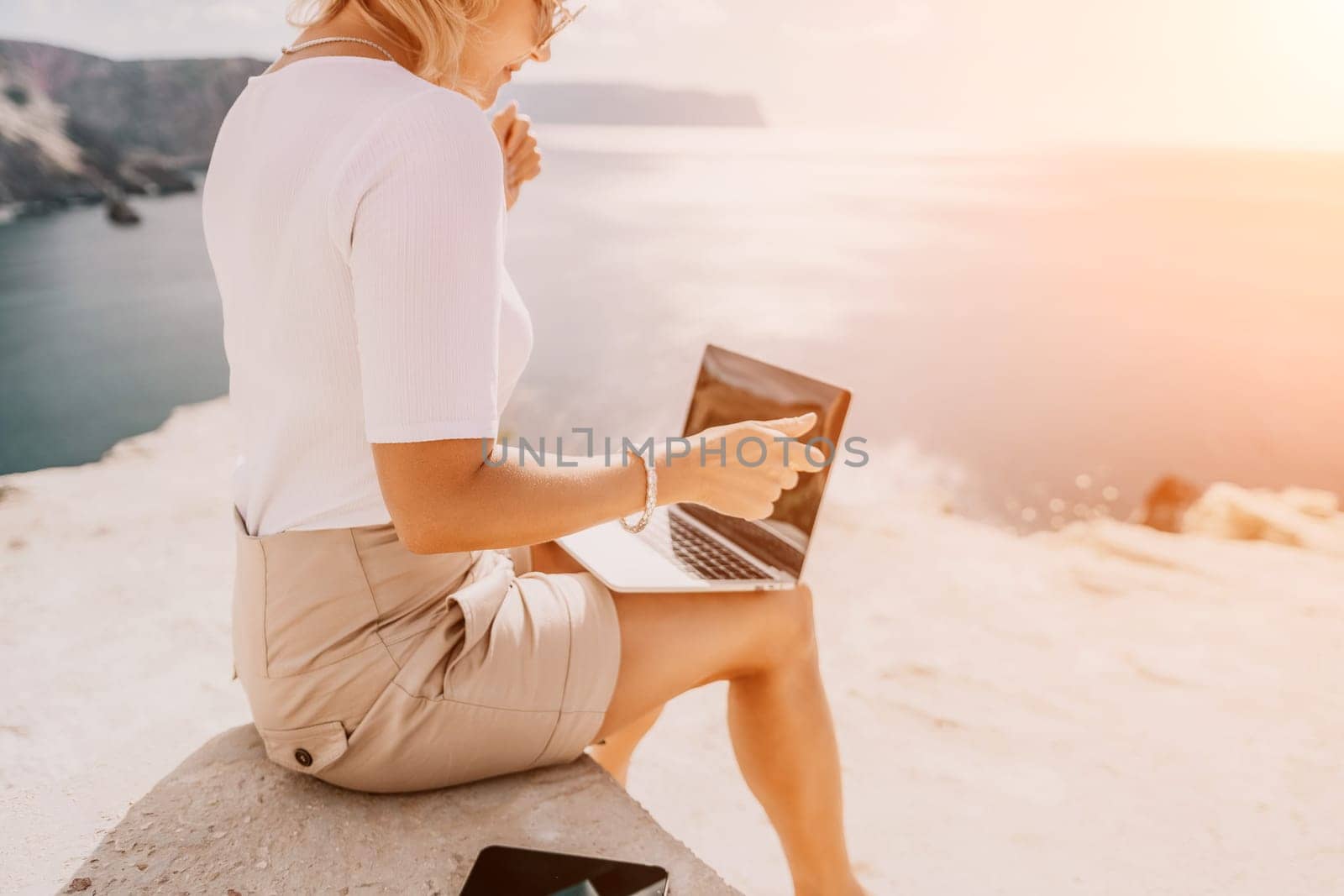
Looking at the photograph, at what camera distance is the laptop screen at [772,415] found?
3.92 feet

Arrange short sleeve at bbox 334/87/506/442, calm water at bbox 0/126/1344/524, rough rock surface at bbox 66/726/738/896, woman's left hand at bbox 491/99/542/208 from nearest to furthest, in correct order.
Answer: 1. short sleeve at bbox 334/87/506/442
2. rough rock surface at bbox 66/726/738/896
3. woman's left hand at bbox 491/99/542/208
4. calm water at bbox 0/126/1344/524

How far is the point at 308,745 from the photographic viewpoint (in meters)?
1.02

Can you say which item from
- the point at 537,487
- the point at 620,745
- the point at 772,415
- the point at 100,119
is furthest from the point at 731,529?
the point at 100,119

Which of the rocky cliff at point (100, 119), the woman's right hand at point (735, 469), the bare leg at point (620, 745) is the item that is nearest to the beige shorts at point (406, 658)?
the woman's right hand at point (735, 469)

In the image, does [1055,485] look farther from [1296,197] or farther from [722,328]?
[1296,197]

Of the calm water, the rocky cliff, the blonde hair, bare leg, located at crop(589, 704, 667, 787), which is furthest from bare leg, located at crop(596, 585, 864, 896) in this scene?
the rocky cliff

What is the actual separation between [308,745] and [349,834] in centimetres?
15

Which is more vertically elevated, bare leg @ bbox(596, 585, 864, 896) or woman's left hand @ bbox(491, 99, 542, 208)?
woman's left hand @ bbox(491, 99, 542, 208)

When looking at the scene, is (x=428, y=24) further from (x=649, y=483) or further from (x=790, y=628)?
(x=790, y=628)

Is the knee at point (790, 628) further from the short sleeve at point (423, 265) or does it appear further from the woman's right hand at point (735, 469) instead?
the short sleeve at point (423, 265)

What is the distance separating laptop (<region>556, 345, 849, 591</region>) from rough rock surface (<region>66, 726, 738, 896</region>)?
10.8 inches

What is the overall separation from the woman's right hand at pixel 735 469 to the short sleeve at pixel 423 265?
0.83 feet

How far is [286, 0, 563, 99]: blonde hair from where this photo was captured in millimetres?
838

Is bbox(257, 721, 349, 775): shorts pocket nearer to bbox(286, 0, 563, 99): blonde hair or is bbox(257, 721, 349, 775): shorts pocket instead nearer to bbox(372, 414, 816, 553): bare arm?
bbox(372, 414, 816, 553): bare arm
